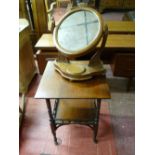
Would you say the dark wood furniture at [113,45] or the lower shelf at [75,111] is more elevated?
the dark wood furniture at [113,45]

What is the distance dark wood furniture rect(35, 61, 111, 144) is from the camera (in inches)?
44.7

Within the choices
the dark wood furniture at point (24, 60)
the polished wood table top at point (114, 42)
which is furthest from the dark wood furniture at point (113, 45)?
the dark wood furniture at point (24, 60)

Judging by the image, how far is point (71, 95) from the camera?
44.4 inches

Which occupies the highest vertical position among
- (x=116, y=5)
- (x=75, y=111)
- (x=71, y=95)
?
(x=116, y=5)

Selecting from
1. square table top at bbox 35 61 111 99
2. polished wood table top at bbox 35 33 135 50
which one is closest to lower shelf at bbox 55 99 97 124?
square table top at bbox 35 61 111 99

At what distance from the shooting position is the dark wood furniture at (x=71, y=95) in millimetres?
1134

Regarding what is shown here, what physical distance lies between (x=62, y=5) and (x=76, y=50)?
48.4 inches

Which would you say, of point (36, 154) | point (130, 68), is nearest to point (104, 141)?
point (36, 154)

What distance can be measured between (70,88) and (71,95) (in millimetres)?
67

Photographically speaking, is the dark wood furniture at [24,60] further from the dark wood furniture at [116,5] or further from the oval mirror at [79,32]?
the dark wood furniture at [116,5]

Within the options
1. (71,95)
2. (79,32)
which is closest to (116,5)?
(79,32)

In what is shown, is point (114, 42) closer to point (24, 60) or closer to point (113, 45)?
point (113, 45)

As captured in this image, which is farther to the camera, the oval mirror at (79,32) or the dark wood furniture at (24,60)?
the dark wood furniture at (24,60)
